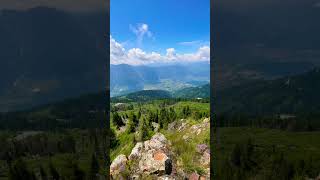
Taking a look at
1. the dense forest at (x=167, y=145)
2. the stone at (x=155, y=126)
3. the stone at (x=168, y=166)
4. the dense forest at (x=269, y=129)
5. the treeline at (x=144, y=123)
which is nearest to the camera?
the dense forest at (x=269, y=129)

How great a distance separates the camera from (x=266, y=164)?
2934cm

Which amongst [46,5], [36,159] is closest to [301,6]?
[46,5]

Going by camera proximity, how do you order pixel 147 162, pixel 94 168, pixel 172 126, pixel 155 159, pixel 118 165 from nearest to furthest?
pixel 94 168 → pixel 147 162 → pixel 155 159 → pixel 118 165 → pixel 172 126

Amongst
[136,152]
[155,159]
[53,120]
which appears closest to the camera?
[53,120]

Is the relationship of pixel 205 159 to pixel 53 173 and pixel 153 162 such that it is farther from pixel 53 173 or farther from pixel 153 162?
pixel 53 173

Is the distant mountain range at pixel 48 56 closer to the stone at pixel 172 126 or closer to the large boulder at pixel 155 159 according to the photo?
the large boulder at pixel 155 159

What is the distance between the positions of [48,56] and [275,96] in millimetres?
16623

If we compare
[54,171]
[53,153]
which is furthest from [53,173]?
[53,153]

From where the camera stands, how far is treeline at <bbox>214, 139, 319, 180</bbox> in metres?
28.7

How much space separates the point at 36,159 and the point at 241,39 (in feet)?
55.4

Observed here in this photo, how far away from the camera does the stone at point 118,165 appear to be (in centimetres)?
3431

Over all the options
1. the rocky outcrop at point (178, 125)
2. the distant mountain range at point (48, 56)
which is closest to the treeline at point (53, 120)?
the distant mountain range at point (48, 56)

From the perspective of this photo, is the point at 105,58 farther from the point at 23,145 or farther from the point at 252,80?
the point at 252,80

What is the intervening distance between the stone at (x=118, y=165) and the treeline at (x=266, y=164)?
930 centimetres
